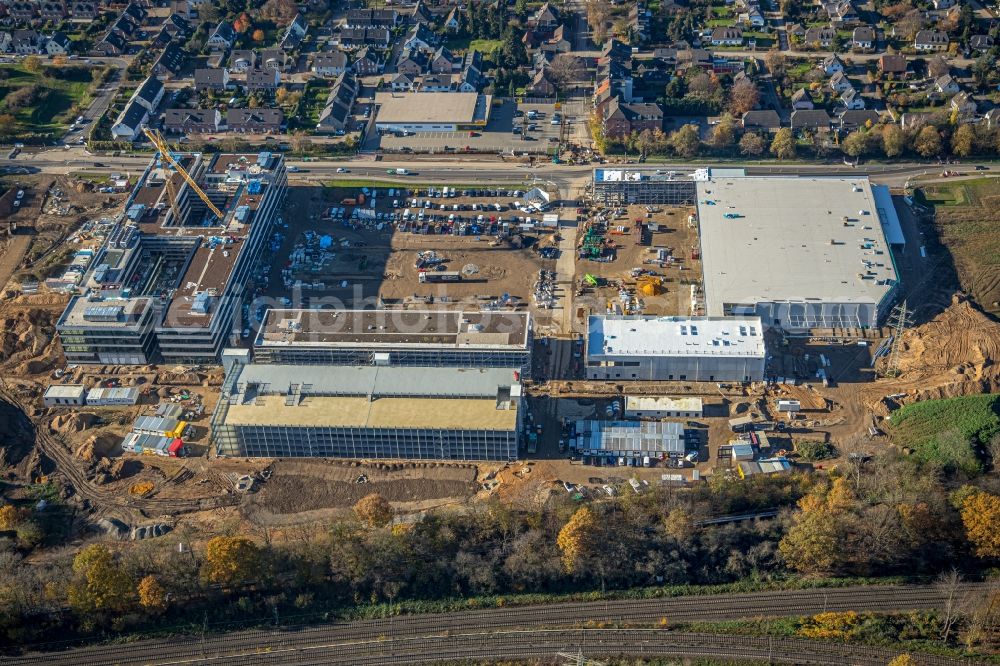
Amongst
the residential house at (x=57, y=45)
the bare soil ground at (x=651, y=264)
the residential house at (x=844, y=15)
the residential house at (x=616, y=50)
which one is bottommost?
the bare soil ground at (x=651, y=264)

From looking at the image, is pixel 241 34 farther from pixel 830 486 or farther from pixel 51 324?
pixel 830 486

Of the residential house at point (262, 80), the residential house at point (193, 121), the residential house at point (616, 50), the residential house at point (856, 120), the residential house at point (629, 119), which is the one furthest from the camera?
the residential house at point (616, 50)

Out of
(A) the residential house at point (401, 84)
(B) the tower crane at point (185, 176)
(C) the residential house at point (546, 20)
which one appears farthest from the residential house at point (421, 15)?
(B) the tower crane at point (185, 176)

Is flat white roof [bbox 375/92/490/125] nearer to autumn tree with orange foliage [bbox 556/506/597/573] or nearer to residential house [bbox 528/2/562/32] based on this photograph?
residential house [bbox 528/2/562/32]

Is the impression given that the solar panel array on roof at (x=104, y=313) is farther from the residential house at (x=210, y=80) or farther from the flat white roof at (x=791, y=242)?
the flat white roof at (x=791, y=242)

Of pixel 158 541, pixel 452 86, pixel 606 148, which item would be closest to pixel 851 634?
pixel 158 541

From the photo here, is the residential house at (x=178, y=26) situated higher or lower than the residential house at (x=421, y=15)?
lower

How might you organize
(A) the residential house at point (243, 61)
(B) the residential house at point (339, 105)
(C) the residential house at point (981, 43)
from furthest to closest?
(A) the residential house at point (243, 61) < (C) the residential house at point (981, 43) < (B) the residential house at point (339, 105)

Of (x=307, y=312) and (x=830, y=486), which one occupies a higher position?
(x=307, y=312)
